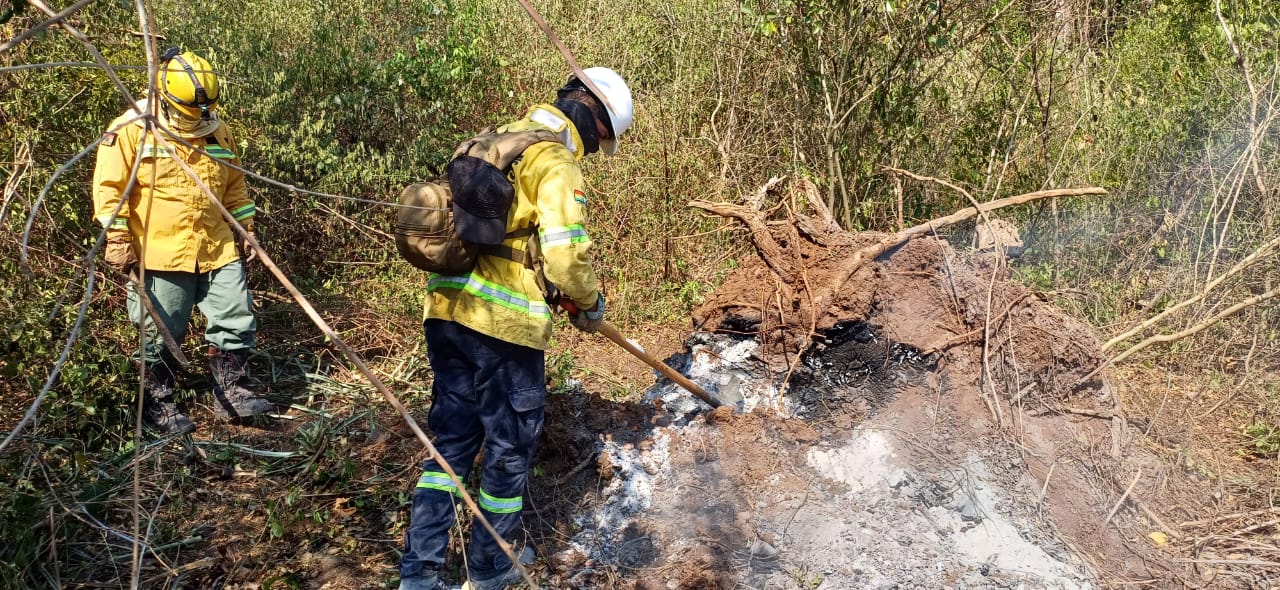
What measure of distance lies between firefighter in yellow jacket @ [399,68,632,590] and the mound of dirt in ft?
1.77

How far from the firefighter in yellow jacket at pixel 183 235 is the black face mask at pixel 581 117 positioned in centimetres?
176

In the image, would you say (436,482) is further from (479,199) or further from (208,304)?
(208,304)

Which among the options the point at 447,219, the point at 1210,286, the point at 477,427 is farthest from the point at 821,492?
the point at 1210,286

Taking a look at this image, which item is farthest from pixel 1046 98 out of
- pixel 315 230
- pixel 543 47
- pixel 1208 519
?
pixel 315 230

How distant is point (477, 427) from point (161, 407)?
2.03 meters

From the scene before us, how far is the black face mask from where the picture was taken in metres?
3.22

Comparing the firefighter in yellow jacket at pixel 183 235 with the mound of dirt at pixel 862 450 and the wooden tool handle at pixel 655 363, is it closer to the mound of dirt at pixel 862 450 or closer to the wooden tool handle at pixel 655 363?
the mound of dirt at pixel 862 450

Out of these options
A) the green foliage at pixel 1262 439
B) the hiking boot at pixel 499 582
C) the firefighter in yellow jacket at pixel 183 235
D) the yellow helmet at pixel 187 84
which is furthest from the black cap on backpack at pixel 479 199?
the green foliage at pixel 1262 439

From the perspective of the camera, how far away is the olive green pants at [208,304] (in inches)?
163

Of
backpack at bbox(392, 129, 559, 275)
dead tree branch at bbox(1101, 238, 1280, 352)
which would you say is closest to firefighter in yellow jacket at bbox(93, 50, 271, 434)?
backpack at bbox(392, 129, 559, 275)

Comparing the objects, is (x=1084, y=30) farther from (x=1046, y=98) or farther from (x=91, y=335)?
(x=91, y=335)

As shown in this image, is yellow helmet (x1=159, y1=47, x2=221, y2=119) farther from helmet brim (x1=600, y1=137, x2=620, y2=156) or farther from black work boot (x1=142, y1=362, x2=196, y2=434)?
helmet brim (x1=600, y1=137, x2=620, y2=156)

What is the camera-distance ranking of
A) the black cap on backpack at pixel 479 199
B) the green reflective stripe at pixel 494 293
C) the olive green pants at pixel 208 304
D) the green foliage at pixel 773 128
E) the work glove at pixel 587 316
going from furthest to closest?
the green foliage at pixel 773 128
the olive green pants at pixel 208 304
the work glove at pixel 587 316
the green reflective stripe at pixel 494 293
the black cap on backpack at pixel 479 199

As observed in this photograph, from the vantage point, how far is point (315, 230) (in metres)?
6.01
